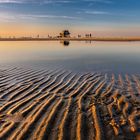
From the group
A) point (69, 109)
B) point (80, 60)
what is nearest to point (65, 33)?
point (80, 60)

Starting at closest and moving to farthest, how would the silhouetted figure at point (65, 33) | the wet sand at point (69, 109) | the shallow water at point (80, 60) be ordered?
the wet sand at point (69, 109)
the shallow water at point (80, 60)
the silhouetted figure at point (65, 33)

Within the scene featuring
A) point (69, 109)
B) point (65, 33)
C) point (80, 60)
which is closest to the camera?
point (69, 109)

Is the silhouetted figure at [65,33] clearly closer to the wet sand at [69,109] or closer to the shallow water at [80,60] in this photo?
the shallow water at [80,60]

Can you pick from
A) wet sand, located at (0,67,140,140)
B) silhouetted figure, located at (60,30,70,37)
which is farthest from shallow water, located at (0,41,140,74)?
silhouetted figure, located at (60,30,70,37)

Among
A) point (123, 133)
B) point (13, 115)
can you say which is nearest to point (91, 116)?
point (123, 133)

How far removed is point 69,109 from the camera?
9.30 metres

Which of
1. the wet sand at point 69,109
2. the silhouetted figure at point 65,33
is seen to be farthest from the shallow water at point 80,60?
the silhouetted figure at point 65,33

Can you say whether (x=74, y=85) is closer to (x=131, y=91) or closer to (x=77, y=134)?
(x=131, y=91)

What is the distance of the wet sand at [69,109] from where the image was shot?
23.5ft

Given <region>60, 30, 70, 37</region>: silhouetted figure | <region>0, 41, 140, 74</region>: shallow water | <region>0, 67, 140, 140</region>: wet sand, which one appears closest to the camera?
<region>0, 67, 140, 140</region>: wet sand

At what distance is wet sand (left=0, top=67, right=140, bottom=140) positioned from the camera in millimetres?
7174

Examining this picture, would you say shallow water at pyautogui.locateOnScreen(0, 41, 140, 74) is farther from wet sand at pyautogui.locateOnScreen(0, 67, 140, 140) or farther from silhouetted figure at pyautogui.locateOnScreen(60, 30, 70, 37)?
silhouetted figure at pyautogui.locateOnScreen(60, 30, 70, 37)

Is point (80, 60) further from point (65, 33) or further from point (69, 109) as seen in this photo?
point (65, 33)

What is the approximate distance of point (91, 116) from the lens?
8.59 meters
